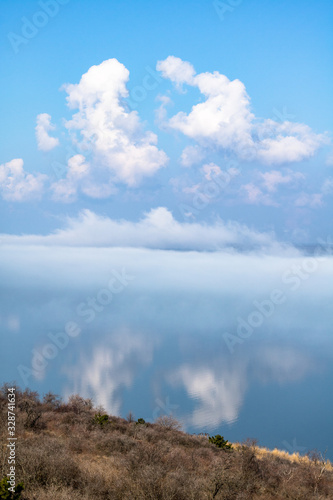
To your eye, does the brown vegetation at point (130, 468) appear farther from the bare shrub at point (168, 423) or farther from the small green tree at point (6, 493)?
the bare shrub at point (168, 423)

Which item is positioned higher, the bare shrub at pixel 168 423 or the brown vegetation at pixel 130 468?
the bare shrub at pixel 168 423

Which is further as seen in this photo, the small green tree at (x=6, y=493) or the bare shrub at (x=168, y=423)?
the bare shrub at (x=168, y=423)

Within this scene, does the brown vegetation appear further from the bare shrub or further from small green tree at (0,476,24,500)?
the bare shrub

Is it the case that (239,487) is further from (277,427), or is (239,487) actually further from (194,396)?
(194,396)

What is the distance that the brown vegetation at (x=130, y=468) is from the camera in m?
8.98

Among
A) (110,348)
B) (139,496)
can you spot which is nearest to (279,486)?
(139,496)

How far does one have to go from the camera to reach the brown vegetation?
8984 millimetres

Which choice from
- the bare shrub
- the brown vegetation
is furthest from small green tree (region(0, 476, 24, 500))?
the bare shrub

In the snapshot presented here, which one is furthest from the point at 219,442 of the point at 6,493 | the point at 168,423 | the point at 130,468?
the point at 6,493

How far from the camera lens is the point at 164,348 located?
7574 inches

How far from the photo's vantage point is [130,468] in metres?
11.0

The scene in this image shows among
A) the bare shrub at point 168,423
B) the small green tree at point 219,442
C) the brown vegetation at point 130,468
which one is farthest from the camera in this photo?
the bare shrub at point 168,423

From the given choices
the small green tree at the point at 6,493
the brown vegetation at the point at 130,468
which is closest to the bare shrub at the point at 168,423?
the brown vegetation at the point at 130,468

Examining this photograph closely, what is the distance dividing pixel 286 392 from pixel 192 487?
435ft
